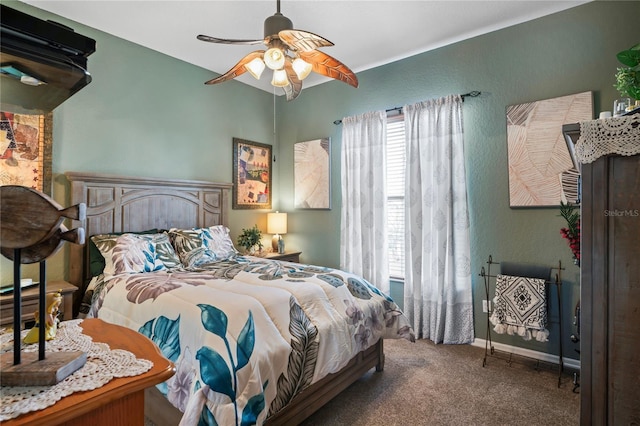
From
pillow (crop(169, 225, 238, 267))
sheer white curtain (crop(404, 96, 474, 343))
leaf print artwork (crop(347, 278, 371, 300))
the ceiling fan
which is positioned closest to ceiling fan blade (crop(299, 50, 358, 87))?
the ceiling fan

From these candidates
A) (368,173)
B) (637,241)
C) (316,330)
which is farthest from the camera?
(368,173)

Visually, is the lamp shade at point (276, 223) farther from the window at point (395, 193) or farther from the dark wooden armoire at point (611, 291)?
the dark wooden armoire at point (611, 291)

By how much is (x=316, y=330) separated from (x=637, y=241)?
150 centimetres

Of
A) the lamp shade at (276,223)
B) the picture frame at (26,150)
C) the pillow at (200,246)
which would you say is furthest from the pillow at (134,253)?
the lamp shade at (276,223)

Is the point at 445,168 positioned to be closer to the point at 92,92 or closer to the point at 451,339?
the point at 451,339

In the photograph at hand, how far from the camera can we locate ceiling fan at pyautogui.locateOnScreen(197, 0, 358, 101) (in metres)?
1.99

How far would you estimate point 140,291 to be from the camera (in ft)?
7.14

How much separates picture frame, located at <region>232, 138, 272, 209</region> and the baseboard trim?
→ 3045 mm

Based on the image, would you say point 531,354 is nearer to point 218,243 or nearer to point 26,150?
point 218,243

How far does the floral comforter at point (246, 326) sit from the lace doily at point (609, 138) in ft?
5.07

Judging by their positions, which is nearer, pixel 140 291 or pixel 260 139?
pixel 140 291

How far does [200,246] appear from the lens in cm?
316

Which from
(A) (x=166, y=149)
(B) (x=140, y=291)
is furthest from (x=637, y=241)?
(A) (x=166, y=149)

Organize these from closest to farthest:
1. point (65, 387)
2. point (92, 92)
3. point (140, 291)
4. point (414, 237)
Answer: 1. point (65, 387)
2. point (140, 291)
3. point (92, 92)
4. point (414, 237)
